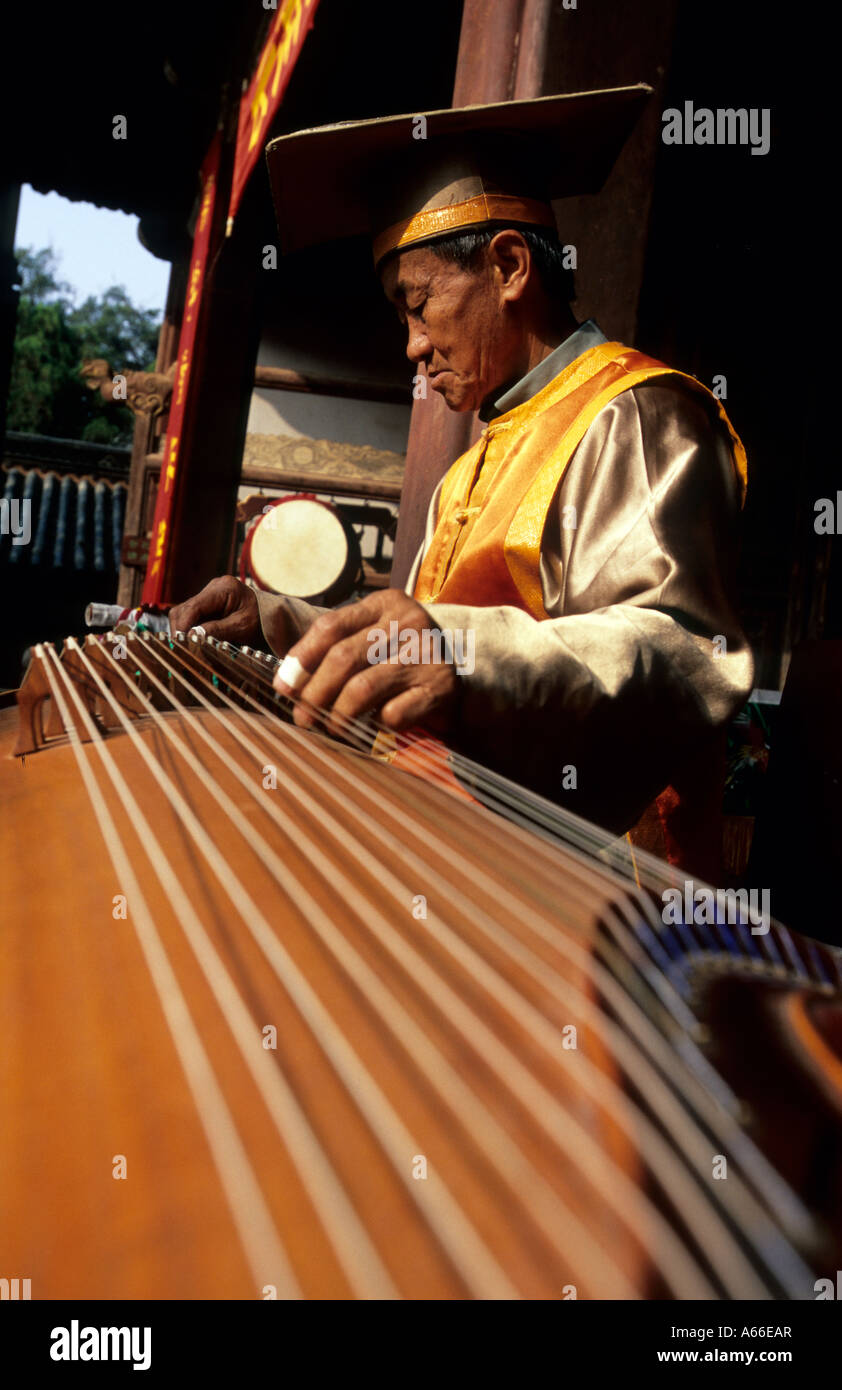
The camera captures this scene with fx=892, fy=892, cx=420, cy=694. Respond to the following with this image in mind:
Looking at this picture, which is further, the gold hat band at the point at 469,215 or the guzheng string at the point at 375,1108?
the gold hat band at the point at 469,215

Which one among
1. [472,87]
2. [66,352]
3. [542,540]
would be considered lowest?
[542,540]

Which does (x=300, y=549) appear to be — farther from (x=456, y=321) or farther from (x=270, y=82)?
(x=456, y=321)

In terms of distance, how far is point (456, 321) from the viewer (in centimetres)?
147

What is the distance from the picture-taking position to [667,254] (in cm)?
456

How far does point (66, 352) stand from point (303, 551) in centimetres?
2212

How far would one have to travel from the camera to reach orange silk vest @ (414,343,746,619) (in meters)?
1.25

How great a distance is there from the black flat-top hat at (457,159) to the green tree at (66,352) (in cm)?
2126

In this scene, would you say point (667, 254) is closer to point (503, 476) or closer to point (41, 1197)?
point (503, 476)

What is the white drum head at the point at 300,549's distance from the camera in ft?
18.2

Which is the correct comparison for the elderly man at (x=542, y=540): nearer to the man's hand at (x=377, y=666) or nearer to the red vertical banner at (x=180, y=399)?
the man's hand at (x=377, y=666)

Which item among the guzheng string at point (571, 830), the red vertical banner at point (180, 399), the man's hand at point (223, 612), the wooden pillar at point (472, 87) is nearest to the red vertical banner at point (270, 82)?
the red vertical banner at point (180, 399)

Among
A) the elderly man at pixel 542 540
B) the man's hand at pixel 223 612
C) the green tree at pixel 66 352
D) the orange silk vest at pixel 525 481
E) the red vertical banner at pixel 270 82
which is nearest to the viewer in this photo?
the elderly man at pixel 542 540

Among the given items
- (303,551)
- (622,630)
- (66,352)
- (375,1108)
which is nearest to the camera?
(375,1108)

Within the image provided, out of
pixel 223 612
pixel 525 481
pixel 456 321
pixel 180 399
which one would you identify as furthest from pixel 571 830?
pixel 180 399
